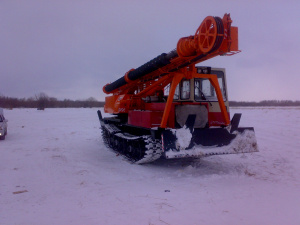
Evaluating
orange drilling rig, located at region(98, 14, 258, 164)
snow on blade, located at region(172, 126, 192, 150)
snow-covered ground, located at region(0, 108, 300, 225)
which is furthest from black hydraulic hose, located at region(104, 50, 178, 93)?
snow-covered ground, located at region(0, 108, 300, 225)

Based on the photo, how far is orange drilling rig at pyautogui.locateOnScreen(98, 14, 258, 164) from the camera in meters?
5.67

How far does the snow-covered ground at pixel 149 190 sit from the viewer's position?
4.49 m

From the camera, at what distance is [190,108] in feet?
24.8

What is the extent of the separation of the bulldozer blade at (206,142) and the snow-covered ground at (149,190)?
0.58 m

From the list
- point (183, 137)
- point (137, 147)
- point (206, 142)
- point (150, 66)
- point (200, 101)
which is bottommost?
point (137, 147)

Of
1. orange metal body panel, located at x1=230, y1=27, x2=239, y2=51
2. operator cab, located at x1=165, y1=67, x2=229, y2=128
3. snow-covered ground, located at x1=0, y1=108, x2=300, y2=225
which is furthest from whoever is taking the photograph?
operator cab, located at x1=165, y1=67, x2=229, y2=128

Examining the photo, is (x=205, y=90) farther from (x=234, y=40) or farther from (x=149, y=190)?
(x=149, y=190)

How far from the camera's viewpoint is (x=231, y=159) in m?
9.17

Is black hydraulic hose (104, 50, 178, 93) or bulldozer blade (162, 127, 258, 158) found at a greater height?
black hydraulic hose (104, 50, 178, 93)

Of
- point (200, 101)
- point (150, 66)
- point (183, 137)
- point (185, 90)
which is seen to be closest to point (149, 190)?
point (183, 137)

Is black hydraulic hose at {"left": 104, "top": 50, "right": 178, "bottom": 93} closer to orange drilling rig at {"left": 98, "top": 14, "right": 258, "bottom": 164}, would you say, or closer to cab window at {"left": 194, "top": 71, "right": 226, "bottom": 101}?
orange drilling rig at {"left": 98, "top": 14, "right": 258, "bottom": 164}

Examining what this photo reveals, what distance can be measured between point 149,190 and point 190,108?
2711 millimetres

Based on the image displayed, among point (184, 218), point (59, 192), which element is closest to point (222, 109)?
point (184, 218)

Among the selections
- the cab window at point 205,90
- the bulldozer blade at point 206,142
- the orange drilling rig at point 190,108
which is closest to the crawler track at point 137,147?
the orange drilling rig at point 190,108
